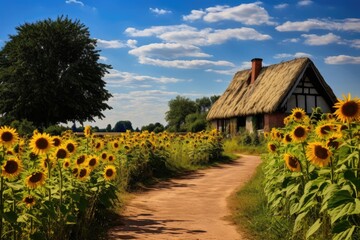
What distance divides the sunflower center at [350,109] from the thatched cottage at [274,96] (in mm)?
21277

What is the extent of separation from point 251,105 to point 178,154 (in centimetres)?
1294

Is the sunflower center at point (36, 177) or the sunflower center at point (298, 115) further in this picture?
the sunflower center at point (298, 115)

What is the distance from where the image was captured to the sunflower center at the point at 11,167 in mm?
4051

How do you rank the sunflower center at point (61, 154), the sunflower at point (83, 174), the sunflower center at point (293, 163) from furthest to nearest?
the sunflower at point (83, 174)
the sunflower center at point (61, 154)
the sunflower center at point (293, 163)

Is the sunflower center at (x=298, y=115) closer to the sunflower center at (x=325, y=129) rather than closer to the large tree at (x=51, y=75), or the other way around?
the sunflower center at (x=325, y=129)

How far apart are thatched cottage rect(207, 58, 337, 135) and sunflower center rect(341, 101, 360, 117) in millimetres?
21277

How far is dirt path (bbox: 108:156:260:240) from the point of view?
609 cm

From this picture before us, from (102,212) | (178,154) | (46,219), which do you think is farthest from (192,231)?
(178,154)

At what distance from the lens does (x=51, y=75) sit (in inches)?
1286

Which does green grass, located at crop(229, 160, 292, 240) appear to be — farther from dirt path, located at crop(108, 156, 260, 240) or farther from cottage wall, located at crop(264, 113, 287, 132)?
cottage wall, located at crop(264, 113, 287, 132)

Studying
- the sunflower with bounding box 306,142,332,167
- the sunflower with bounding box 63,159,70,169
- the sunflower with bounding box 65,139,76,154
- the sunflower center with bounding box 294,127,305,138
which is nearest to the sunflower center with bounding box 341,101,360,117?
the sunflower with bounding box 306,142,332,167

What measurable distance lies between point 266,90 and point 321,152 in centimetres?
2404

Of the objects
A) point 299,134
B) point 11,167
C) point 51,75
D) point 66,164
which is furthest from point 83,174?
point 51,75

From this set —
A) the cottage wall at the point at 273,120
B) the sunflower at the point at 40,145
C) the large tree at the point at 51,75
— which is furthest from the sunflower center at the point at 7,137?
the large tree at the point at 51,75
